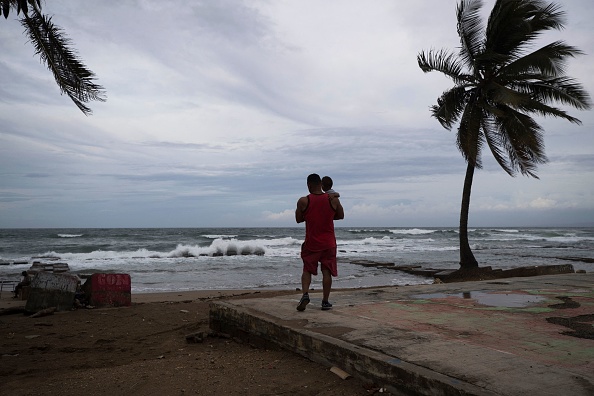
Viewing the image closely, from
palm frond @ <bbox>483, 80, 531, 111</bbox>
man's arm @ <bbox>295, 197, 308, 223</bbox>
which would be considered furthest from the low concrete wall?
palm frond @ <bbox>483, 80, 531, 111</bbox>

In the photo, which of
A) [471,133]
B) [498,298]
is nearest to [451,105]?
[471,133]

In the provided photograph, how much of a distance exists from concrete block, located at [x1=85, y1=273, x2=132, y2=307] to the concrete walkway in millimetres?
4105

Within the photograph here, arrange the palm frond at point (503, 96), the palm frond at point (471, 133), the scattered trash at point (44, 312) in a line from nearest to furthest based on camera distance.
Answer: the scattered trash at point (44, 312) < the palm frond at point (503, 96) < the palm frond at point (471, 133)

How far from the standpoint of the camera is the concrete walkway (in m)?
2.82

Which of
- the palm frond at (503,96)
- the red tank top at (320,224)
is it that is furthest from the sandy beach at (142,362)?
the palm frond at (503,96)

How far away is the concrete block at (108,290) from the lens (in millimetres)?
8828

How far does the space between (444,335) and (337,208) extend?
1.90 meters

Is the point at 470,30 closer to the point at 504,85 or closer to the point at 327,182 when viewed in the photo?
the point at 504,85

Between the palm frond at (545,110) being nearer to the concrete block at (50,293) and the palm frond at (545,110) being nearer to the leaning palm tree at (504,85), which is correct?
the leaning palm tree at (504,85)

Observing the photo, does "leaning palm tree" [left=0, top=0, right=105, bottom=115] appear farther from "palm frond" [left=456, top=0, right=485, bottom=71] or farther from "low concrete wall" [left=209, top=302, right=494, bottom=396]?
"palm frond" [left=456, top=0, right=485, bottom=71]

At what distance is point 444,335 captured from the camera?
391cm

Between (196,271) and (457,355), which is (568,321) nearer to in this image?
(457,355)

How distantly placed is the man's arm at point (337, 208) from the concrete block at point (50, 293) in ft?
18.9

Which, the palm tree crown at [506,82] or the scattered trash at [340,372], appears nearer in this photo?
the scattered trash at [340,372]
